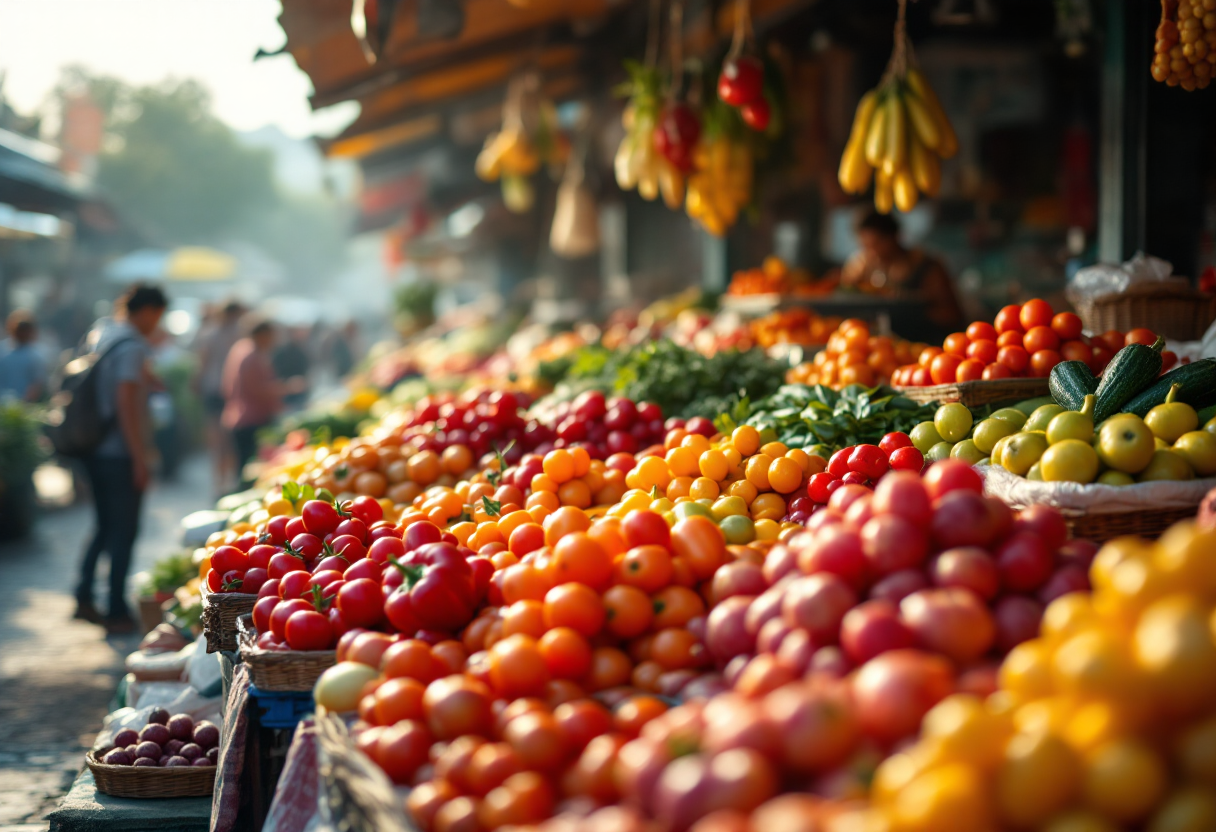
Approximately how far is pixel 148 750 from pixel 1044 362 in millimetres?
3546

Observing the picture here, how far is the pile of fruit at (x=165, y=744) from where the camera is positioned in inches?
140

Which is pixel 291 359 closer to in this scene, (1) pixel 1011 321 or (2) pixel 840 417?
(2) pixel 840 417

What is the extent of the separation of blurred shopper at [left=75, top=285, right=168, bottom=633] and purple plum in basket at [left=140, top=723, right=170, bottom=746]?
129 inches

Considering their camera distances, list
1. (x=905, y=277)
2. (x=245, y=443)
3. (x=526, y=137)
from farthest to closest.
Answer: (x=245, y=443), (x=526, y=137), (x=905, y=277)

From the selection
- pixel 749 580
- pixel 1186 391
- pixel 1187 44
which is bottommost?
pixel 749 580

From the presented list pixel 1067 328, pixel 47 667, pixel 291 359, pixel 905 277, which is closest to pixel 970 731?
pixel 1067 328

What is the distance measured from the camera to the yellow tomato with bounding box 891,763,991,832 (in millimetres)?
1420

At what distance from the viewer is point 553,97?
41.5 feet

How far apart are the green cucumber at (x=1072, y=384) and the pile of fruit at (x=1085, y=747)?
154 cm

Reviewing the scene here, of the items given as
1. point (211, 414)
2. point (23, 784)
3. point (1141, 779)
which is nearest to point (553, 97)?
point (211, 414)

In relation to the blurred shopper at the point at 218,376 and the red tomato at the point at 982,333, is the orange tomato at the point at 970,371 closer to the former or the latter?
the red tomato at the point at 982,333

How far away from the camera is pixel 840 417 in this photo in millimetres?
3693

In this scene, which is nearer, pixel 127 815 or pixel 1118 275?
pixel 127 815

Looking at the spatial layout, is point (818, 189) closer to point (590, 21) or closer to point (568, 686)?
point (590, 21)
